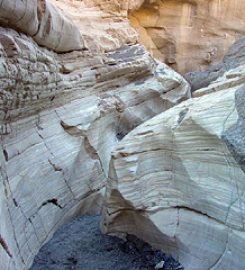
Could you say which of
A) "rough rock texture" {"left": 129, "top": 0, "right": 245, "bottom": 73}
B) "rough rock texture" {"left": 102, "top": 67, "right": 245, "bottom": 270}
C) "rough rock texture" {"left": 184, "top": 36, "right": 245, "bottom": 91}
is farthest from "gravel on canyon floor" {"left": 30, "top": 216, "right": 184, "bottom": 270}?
"rough rock texture" {"left": 129, "top": 0, "right": 245, "bottom": 73}

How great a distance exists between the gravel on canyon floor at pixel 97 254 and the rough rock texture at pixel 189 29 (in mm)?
5707

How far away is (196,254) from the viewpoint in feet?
10.2

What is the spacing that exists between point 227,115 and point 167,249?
1038 millimetres

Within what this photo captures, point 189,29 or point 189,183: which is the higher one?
point 189,183

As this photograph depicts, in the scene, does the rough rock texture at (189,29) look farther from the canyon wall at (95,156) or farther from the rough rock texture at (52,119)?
the canyon wall at (95,156)

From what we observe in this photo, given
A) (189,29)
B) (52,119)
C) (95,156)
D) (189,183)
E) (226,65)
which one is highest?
(189,183)

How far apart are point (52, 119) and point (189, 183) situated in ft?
5.40

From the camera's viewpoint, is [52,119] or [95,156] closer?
[52,119]

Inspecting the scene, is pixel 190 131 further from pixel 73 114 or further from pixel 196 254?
pixel 73 114

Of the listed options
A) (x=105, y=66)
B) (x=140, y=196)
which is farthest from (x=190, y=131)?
(x=105, y=66)

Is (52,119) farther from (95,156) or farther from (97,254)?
(97,254)

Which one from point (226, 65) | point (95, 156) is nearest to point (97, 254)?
point (95, 156)

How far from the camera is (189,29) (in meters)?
9.15

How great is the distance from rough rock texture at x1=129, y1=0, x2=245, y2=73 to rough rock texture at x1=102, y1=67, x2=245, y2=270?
541 cm
